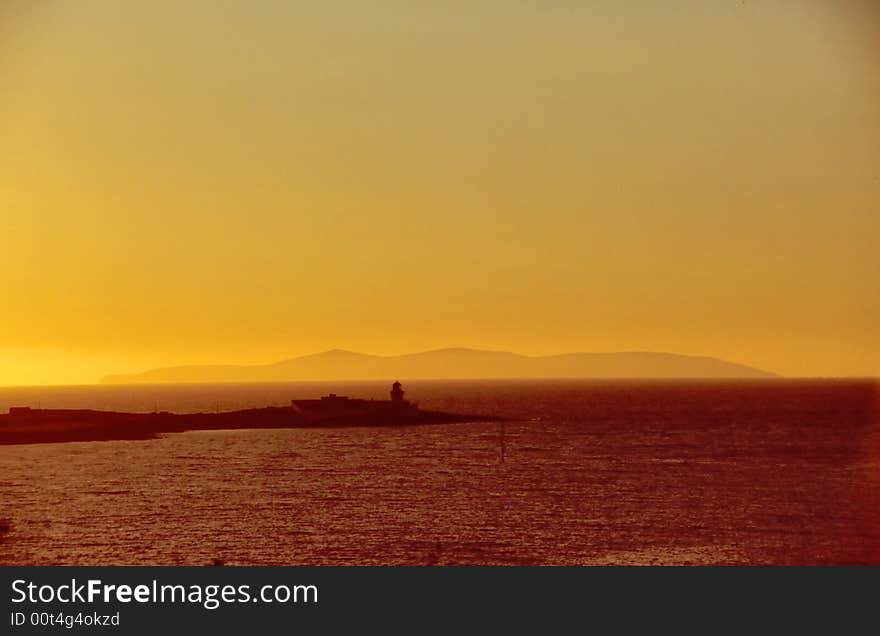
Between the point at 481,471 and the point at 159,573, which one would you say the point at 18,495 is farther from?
the point at 159,573

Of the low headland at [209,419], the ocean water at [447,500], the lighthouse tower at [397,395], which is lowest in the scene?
the ocean water at [447,500]

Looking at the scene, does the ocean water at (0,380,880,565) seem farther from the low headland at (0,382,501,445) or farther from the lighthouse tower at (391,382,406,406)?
the lighthouse tower at (391,382,406,406)

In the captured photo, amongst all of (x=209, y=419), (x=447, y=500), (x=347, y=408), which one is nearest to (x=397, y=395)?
(x=347, y=408)

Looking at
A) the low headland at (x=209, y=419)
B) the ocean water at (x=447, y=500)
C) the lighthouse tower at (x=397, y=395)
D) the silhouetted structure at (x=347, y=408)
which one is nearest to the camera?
the ocean water at (x=447, y=500)

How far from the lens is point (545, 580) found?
27.1 m

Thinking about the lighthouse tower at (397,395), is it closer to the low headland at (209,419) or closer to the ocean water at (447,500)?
the low headland at (209,419)

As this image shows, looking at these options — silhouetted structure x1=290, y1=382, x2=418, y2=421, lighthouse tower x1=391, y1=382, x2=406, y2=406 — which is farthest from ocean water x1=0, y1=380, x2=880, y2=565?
lighthouse tower x1=391, y1=382, x2=406, y2=406

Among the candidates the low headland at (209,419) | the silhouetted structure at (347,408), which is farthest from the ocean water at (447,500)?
the silhouetted structure at (347,408)

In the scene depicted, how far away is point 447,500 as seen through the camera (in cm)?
7700

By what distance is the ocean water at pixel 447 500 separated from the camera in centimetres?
5759

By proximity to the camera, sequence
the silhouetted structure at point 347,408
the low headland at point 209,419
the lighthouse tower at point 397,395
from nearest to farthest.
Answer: the low headland at point 209,419 → the silhouetted structure at point 347,408 → the lighthouse tower at point 397,395

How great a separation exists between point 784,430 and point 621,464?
54.7 meters

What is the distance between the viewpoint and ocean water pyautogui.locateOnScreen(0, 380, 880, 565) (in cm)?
5759

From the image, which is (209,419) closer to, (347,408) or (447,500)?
(347,408)
